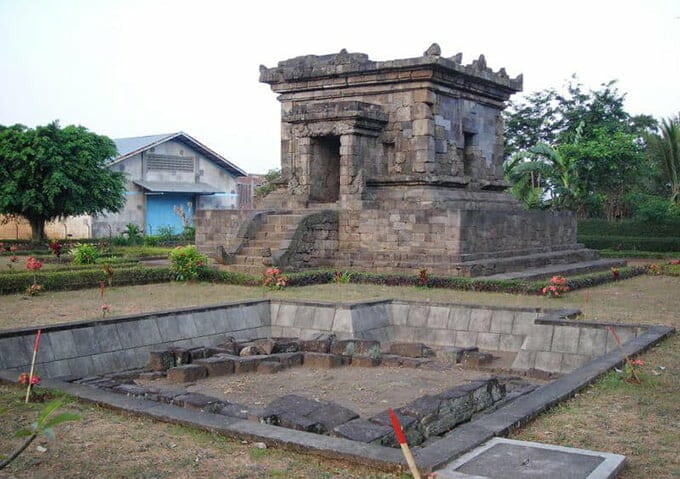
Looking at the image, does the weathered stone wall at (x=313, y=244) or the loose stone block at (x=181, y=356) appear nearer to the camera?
the loose stone block at (x=181, y=356)

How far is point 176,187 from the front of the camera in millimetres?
37250

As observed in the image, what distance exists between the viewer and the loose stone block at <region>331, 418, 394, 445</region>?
5715mm

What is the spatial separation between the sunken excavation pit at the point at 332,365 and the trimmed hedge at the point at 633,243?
56.2 ft

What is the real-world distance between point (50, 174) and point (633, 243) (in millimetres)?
20840

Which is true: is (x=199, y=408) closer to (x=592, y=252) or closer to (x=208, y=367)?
(x=208, y=367)

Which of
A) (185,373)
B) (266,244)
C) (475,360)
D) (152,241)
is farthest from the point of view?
(152,241)

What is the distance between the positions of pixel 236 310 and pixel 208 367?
2446 millimetres

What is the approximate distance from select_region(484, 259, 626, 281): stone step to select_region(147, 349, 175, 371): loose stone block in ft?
25.7

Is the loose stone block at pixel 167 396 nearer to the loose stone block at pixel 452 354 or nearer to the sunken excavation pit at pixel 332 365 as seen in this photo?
the sunken excavation pit at pixel 332 365

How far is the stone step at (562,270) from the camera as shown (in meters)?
16.6

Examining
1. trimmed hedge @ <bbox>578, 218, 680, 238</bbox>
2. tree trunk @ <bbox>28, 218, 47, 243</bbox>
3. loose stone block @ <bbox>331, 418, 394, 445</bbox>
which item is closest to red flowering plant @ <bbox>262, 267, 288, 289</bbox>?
loose stone block @ <bbox>331, 418, 394, 445</bbox>

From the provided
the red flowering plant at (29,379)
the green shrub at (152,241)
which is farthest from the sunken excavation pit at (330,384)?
the green shrub at (152,241)

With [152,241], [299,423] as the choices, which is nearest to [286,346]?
[299,423]

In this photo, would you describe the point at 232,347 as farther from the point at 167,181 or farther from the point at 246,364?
the point at 167,181
